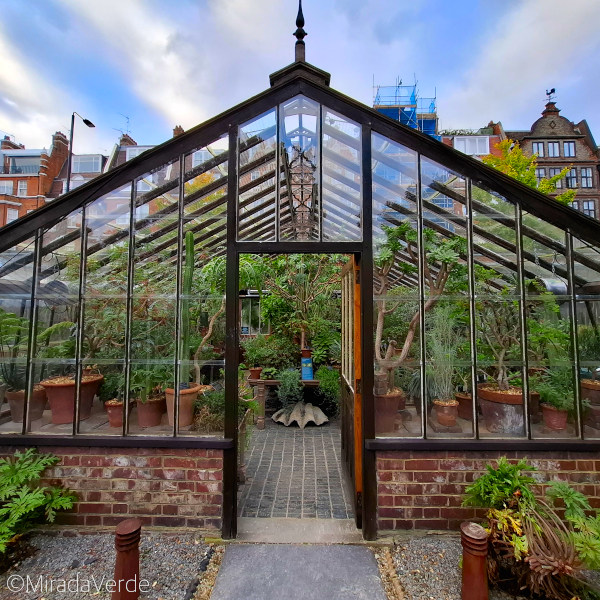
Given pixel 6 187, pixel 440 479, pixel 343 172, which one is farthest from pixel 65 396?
pixel 6 187

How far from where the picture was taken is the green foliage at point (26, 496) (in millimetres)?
2561

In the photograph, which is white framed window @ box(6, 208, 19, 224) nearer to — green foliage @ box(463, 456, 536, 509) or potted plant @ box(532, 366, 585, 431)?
green foliage @ box(463, 456, 536, 509)

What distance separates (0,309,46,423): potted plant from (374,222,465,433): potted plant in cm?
304

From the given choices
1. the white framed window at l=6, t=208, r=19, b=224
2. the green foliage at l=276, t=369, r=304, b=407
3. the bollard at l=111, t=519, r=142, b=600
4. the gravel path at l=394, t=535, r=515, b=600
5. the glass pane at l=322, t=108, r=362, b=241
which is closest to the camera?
the bollard at l=111, t=519, r=142, b=600

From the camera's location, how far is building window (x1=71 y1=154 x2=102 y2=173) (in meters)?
23.8

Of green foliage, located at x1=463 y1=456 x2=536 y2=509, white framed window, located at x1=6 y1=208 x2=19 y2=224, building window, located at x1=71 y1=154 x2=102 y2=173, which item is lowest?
green foliage, located at x1=463 y1=456 x2=536 y2=509

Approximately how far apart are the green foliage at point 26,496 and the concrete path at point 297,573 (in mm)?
1442

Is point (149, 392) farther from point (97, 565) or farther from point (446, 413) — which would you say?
point (446, 413)

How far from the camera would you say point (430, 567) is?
101 inches

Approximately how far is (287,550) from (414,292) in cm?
240

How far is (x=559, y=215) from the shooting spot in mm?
2988

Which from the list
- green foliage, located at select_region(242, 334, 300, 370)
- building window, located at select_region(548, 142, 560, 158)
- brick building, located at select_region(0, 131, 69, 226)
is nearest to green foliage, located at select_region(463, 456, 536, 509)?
green foliage, located at select_region(242, 334, 300, 370)

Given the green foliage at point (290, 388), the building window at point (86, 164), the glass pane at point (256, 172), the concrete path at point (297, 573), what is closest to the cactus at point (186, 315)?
the glass pane at point (256, 172)

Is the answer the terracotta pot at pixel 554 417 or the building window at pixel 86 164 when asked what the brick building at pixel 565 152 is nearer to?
the terracotta pot at pixel 554 417
